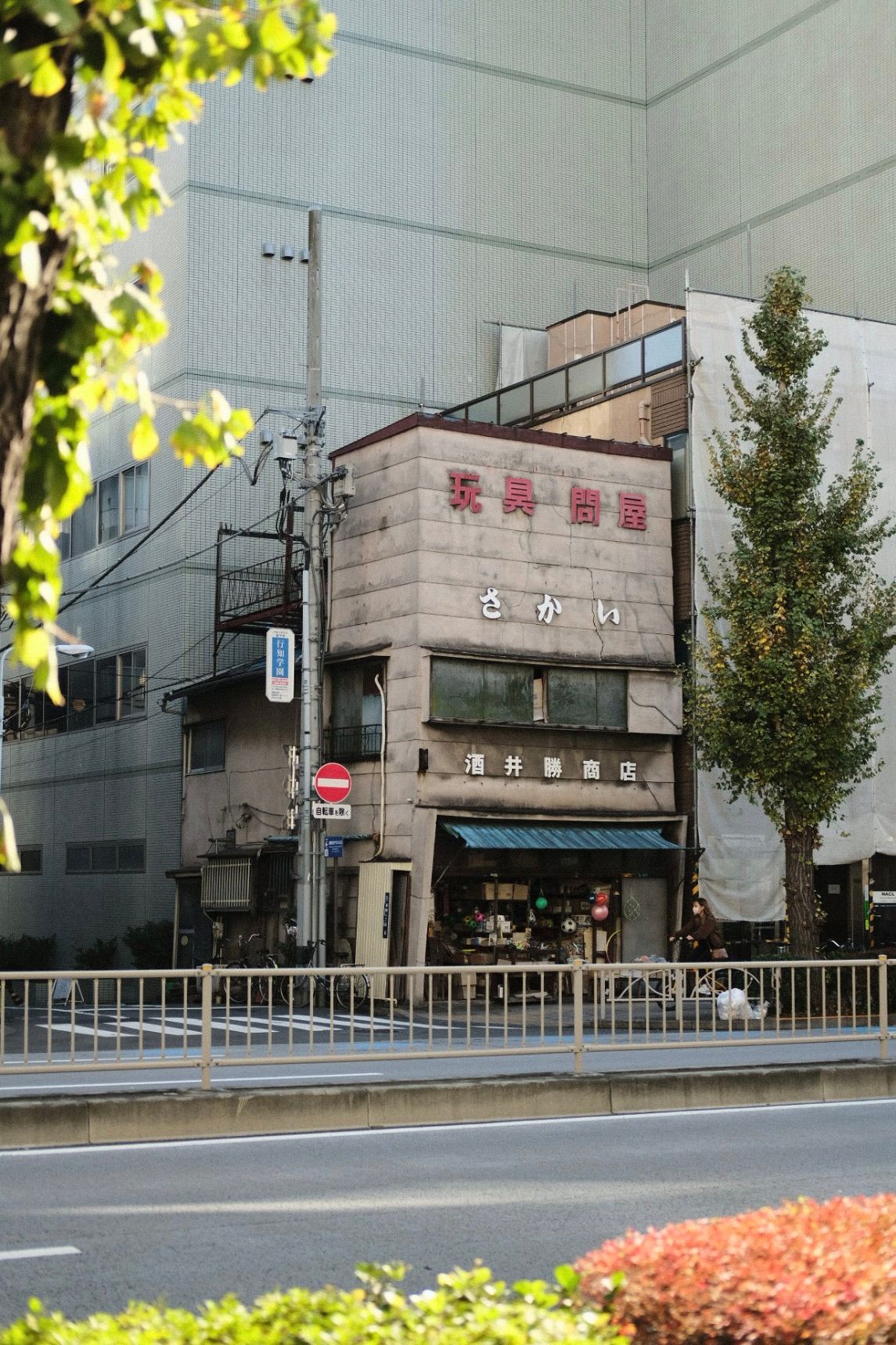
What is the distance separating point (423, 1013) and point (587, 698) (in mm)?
18133

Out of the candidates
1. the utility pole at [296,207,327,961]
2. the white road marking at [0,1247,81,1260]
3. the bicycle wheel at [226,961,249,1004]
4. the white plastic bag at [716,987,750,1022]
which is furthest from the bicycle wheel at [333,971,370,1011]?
the utility pole at [296,207,327,961]

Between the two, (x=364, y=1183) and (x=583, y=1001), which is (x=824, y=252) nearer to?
(x=583, y=1001)

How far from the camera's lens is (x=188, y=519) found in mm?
40594

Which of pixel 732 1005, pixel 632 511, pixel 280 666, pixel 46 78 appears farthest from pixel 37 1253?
pixel 632 511

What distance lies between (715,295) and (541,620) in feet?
24.8

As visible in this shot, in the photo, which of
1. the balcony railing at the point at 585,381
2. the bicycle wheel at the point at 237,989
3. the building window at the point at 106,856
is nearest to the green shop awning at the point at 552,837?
the balcony railing at the point at 585,381

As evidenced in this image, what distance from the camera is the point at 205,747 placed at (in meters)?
38.2

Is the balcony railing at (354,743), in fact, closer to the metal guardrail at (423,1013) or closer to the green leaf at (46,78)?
the metal guardrail at (423,1013)

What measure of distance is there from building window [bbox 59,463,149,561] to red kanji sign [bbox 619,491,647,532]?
45.3 ft

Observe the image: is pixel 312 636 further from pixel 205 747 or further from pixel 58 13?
pixel 58 13

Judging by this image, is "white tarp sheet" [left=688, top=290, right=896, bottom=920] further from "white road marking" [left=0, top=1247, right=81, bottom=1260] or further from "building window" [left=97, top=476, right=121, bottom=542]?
"white road marking" [left=0, top=1247, right=81, bottom=1260]

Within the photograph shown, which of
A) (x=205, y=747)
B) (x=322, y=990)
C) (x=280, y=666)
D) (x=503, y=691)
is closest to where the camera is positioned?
(x=322, y=990)

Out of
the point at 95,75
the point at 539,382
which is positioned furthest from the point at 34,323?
the point at 539,382

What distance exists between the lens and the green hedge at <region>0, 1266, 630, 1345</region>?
15.0 ft
